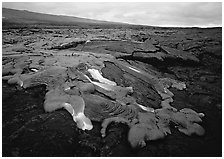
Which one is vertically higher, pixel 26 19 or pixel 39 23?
pixel 26 19

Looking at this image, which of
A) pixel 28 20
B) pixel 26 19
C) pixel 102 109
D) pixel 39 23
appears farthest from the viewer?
pixel 26 19

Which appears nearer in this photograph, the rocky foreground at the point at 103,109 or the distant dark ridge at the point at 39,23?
the rocky foreground at the point at 103,109

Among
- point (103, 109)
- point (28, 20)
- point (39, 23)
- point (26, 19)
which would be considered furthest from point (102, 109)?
point (26, 19)

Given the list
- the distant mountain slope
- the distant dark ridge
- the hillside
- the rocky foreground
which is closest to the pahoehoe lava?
the rocky foreground

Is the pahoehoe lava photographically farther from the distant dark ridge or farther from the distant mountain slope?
the distant mountain slope

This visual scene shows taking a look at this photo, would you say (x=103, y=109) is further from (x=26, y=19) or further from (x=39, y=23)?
(x=26, y=19)

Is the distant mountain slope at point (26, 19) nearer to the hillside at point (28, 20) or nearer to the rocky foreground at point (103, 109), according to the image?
the hillside at point (28, 20)

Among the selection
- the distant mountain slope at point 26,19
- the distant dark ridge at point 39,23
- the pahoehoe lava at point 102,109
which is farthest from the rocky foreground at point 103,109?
the distant mountain slope at point 26,19

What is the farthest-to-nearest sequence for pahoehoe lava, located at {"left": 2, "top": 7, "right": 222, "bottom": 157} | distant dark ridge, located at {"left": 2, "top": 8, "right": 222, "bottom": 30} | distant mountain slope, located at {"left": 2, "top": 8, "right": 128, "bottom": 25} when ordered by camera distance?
1. distant mountain slope, located at {"left": 2, "top": 8, "right": 128, "bottom": 25}
2. distant dark ridge, located at {"left": 2, "top": 8, "right": 222, "bottom": 30}
3. pahoehoe lava, located at {"left": 2, "top": 7, "right": 222, "bottom": 157}

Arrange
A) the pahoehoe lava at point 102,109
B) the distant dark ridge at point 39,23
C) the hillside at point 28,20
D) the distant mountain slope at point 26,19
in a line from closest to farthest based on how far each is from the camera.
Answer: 1. the pahoehoe lava at point 102,109
2. the distant dark ridge at point 39,23
3. the hillside at point 28,20
4. the distant mountain slope at point 26,19
